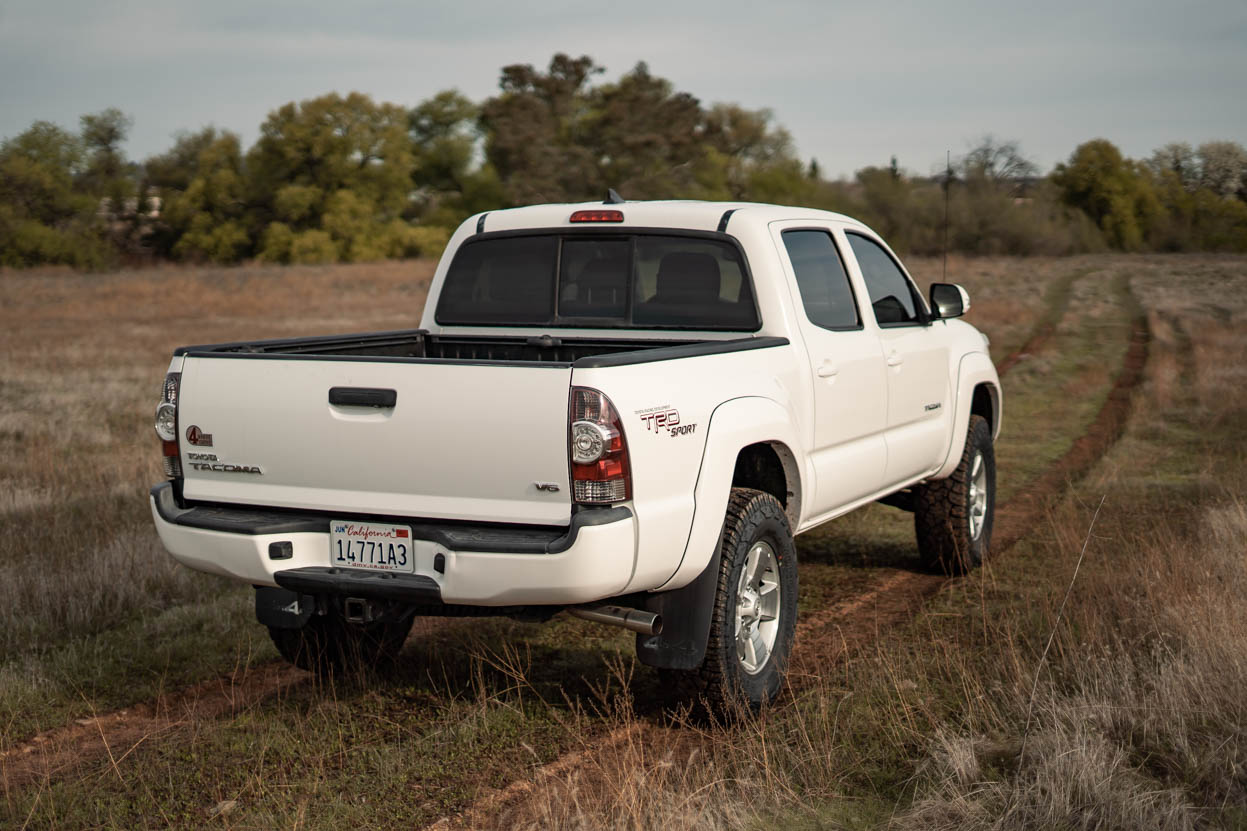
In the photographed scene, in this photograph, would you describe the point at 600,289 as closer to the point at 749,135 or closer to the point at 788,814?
the point at 788,814

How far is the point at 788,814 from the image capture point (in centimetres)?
400

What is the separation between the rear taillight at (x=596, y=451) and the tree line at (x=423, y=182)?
40451 millimetres

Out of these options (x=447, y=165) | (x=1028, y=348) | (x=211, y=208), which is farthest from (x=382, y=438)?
(x=447, y=165)

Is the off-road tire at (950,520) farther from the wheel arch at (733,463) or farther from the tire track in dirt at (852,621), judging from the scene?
the wheel arch at (733,463)

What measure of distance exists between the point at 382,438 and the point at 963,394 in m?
4.05

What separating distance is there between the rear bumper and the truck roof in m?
Answer: 1.97

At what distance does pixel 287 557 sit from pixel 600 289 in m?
2.16

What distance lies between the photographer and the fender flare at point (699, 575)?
4.51 meters

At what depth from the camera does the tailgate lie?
415cm

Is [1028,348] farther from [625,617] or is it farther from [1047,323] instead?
[625,617]

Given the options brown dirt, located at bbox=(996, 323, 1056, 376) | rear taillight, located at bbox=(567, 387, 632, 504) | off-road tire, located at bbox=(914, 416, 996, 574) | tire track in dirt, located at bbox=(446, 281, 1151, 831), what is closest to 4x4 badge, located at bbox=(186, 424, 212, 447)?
rear taillight, located at bbox=(567, 387, 632, 504)

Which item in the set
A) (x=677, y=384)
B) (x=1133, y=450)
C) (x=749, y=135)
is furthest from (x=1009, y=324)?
(x=749, y=135)

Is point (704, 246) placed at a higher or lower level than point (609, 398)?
higher

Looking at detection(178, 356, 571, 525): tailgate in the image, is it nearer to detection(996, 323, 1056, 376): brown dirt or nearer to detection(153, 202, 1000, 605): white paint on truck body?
detection(153, 202, 1000, 605): white paint on truck body
